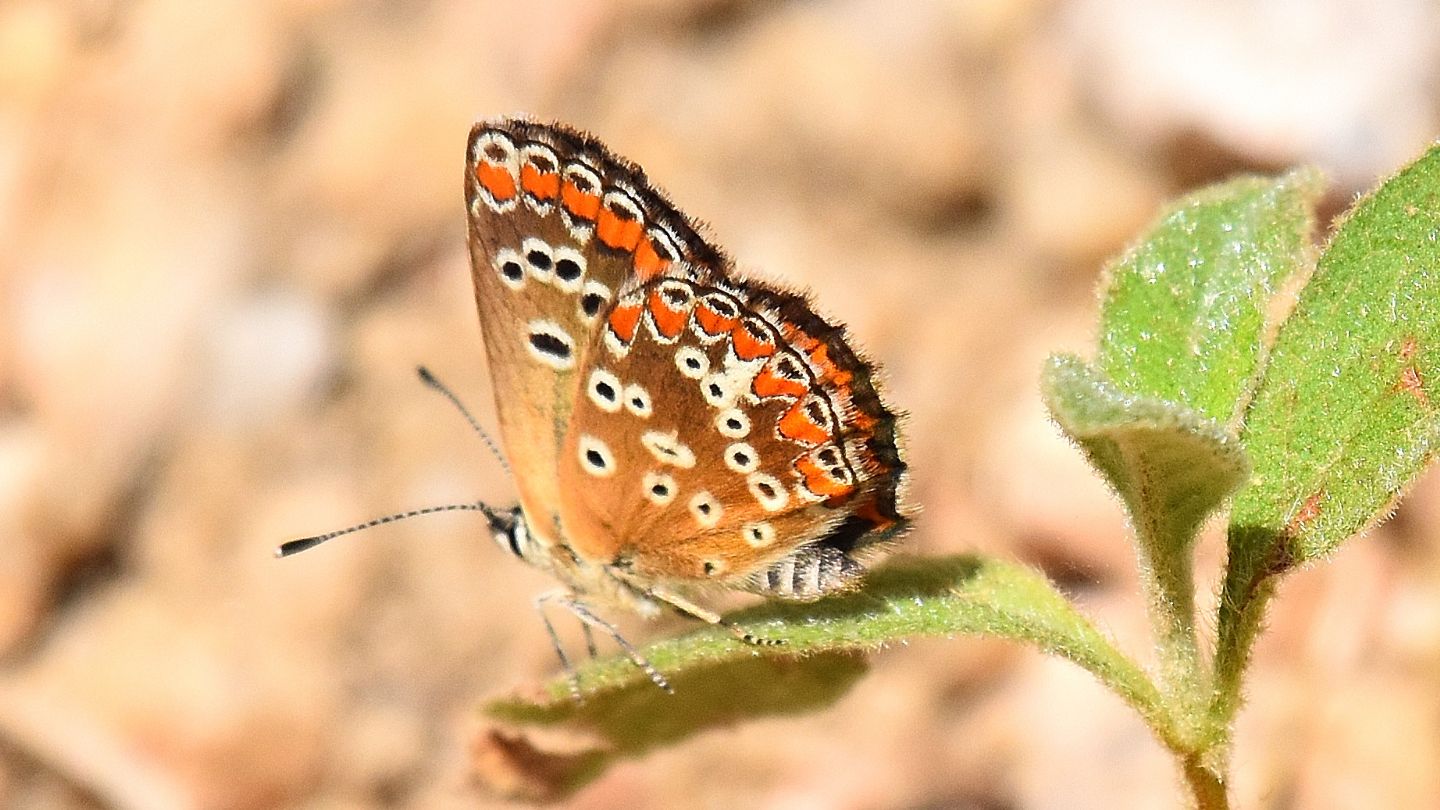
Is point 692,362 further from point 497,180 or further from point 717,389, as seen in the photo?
point 497,180

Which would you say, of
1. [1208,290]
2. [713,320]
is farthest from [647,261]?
[1208,290]

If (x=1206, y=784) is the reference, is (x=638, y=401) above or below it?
above

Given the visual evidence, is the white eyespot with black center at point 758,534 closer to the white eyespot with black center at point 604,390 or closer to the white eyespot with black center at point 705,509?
the white eyespot with black center at point 705,509

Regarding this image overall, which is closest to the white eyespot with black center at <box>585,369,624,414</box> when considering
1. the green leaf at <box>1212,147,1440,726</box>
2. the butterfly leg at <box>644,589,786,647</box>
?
the butterfly leg at <box>644,589,786,647</box>

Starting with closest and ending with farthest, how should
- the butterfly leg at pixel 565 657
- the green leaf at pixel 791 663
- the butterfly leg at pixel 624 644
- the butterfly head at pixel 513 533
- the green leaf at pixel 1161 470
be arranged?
1. the green leaf at pixel 1161 470
2. the green leaf at pixel 791 663
3. the butterfly leg at pixel 624 644
4. the butterfly leg at pixel 565 657
5. the butterfly head at pixel 513 533

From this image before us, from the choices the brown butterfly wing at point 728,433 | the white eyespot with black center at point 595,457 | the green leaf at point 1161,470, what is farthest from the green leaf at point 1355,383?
the white eyespot with black center at point 595,457

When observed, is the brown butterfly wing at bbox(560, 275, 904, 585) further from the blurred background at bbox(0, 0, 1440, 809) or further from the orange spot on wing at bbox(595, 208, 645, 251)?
the blurred background at bbox(0, 0, 1440, 809)
